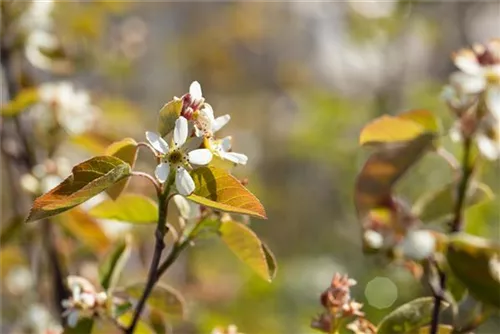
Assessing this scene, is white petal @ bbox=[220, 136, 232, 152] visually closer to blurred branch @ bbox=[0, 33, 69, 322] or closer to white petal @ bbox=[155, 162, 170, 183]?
white petal @ bbox=[155, 162, 170, 183]

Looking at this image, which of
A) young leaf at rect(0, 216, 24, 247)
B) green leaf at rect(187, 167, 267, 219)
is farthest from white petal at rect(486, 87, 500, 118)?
young leaf at rect(0, 216, 24, 247)

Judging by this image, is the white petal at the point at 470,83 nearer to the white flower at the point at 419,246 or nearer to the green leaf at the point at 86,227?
the white flower at the point at 419,246

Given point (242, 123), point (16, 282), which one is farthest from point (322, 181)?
point (16, 282)

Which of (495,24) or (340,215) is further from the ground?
(495,24)

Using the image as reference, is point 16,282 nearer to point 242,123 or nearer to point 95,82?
point 95,82

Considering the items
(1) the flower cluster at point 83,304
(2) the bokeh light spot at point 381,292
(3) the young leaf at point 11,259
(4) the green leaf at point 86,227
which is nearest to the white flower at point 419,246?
(1) the flower cluster at point 83,304

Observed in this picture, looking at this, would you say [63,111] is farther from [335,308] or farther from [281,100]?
[281,100]

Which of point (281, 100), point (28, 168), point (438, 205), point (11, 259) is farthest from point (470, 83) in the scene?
point (281, 100)
